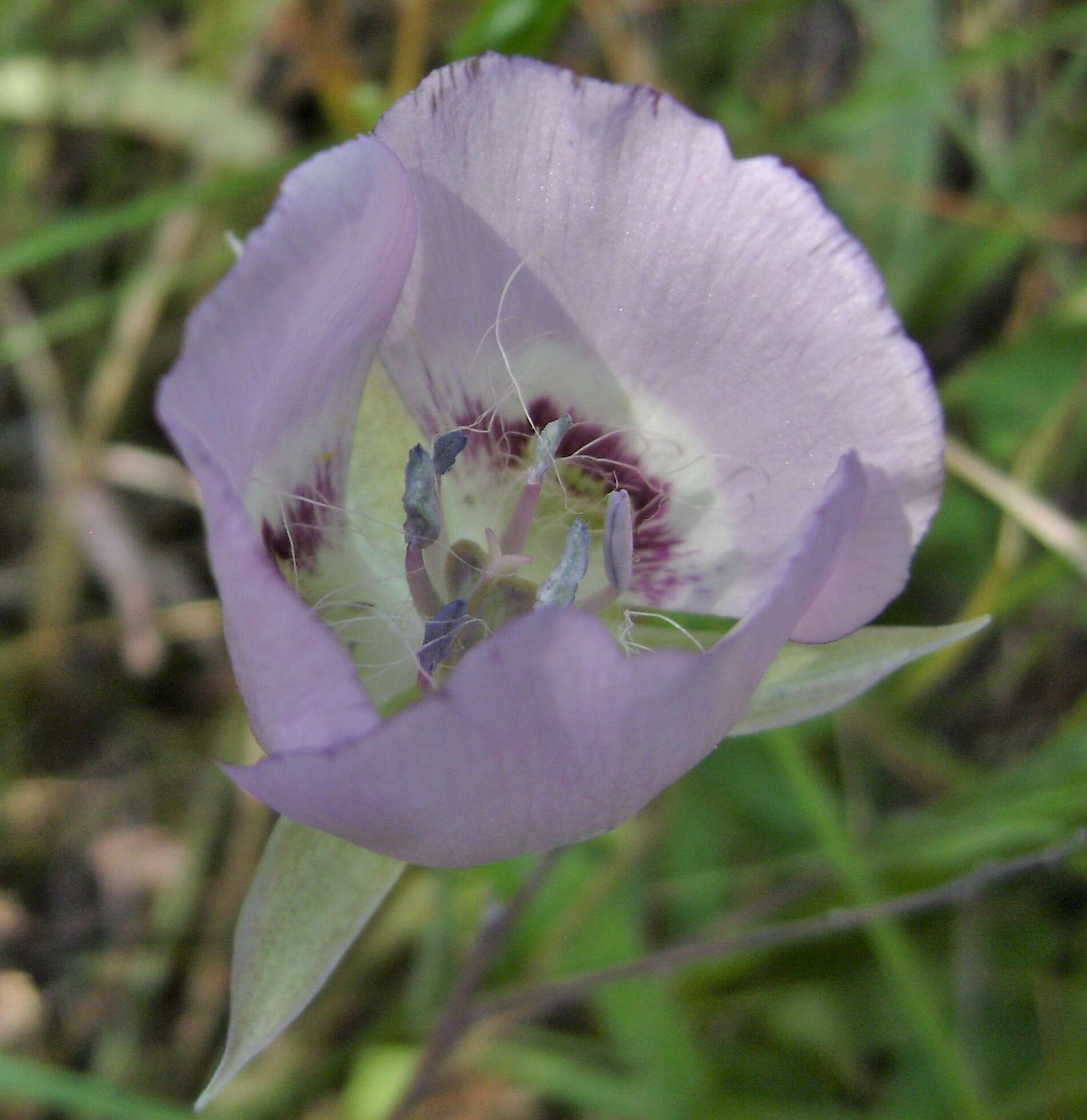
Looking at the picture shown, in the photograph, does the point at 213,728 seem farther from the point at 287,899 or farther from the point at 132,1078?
the point at 287,899

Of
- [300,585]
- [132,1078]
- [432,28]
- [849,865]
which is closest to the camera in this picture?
[300,585]

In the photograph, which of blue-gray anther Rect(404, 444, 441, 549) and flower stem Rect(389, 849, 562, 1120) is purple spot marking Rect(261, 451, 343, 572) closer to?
blue-gray anther Rect(404, 444, 441, 549)

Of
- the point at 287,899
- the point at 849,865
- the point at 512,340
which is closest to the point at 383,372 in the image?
the point at 512,340

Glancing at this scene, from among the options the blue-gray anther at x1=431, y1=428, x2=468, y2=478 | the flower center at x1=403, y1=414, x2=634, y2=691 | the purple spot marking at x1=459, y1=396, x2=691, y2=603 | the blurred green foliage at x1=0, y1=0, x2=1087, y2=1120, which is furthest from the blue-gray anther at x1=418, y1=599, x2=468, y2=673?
the blurred green foliage at x1=0, y1=0, x2=1087, y2=1120

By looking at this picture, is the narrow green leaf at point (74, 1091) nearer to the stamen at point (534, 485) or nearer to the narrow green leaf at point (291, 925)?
the narrow green leaf at point (291, 925)

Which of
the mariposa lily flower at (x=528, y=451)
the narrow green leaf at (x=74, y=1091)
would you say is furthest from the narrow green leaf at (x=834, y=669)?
the narrow green leaf at (x=74, y=1091)

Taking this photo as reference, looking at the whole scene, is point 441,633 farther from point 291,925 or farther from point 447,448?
point 291,925
